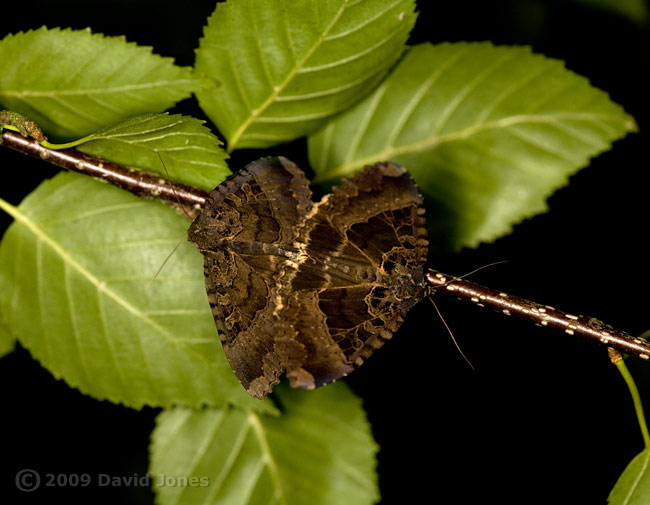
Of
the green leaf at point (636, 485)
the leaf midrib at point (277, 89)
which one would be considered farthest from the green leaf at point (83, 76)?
the green leaf at point (636, 485)

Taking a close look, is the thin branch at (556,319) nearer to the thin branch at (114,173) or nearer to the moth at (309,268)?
the moth at (309,268)

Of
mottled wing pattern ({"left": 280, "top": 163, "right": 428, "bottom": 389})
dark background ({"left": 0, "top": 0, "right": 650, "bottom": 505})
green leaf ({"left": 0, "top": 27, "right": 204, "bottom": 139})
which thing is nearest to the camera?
green leaf ({"left": 0, "top": 27, "right": 204, "bottom": 139})

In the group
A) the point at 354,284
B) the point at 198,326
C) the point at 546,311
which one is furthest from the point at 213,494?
the point at 546,311

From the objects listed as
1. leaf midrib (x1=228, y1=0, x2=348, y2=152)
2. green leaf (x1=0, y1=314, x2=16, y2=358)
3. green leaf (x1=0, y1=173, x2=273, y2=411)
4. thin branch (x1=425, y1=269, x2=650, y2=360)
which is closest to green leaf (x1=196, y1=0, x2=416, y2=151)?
leaf midrib (x1=228, y1=0, x2=348, y2=152)

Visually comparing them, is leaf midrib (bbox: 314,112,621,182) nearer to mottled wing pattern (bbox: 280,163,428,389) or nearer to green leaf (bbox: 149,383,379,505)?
mottled wing pattern (bbox: 280,163,428,389)

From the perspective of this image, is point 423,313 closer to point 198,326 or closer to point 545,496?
point 198,326

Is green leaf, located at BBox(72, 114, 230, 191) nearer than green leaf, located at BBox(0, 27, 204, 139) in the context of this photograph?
Yes
